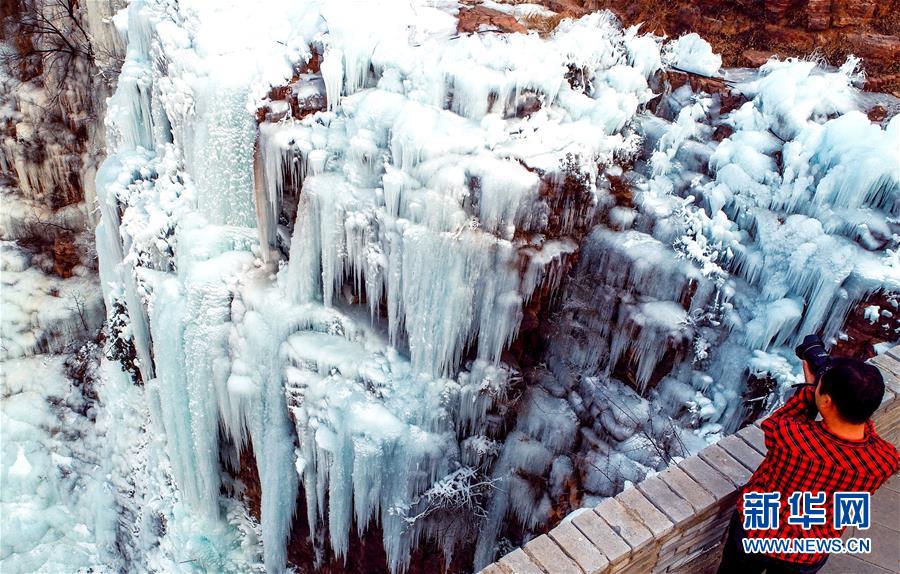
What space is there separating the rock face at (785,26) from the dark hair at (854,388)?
15.6ft

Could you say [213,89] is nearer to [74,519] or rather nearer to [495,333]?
[495,333]

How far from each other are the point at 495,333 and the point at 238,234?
8.83 ft

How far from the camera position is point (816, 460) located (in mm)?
2131

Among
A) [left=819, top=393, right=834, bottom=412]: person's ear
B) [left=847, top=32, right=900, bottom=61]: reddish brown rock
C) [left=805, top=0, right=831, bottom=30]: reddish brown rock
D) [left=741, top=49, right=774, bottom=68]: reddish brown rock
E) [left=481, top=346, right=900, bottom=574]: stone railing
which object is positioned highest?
[left=805, top=0, right=831, bottom=30]: reddish brown rock

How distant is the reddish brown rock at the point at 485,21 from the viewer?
574cm

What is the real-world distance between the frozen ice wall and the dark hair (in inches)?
109

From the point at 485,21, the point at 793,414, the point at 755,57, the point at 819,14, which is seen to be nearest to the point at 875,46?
the point at 819,14

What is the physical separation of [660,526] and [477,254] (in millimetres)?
2776

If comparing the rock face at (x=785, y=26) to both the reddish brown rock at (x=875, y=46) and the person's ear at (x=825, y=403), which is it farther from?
the person's ear at (x=825, y=403)

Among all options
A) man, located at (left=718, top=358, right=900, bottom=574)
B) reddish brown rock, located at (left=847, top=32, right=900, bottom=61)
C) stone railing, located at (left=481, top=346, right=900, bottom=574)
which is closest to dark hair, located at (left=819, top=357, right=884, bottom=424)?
man, located at (left=718, top=358, right=900, bottom=574)

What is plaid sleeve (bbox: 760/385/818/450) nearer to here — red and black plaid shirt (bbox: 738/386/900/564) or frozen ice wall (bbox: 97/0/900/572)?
red and black plaid shirt (bbox: 738/386/900/564)

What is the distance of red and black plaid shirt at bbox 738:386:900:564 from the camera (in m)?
2.11

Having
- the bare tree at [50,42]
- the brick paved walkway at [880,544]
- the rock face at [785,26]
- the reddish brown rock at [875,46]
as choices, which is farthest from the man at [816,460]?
the bare tree at [50,42]

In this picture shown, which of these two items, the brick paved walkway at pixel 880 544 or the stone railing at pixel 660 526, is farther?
the brick paved walkway at pixel 880 544
